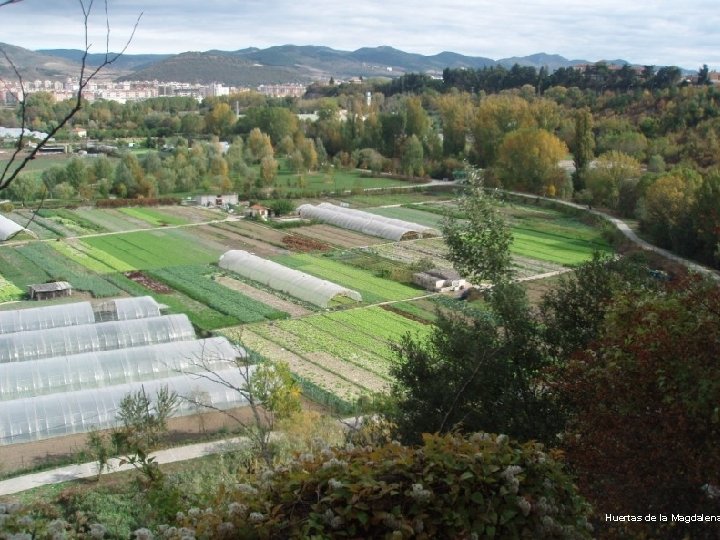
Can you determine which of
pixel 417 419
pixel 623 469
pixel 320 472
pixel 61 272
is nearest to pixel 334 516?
pixel 320 472

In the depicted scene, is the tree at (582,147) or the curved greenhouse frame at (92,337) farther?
the tree at (582,147)

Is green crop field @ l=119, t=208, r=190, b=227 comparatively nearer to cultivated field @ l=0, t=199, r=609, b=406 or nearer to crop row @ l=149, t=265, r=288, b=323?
cultivated field @ l=0, t=199, r=609, b=406

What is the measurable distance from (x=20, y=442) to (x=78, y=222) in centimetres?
1962

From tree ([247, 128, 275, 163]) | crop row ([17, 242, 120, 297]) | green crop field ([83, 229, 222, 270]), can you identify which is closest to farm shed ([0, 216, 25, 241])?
crop row ([17, 242, 120, 297])

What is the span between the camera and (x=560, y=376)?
230 inches

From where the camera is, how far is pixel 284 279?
69.8 ft

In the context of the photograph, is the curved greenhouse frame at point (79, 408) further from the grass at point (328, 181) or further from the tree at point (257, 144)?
the tree at point (257, 144)

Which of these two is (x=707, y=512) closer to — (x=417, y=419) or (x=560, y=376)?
(x=560, y=376)

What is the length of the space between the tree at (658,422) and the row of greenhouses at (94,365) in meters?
6.98

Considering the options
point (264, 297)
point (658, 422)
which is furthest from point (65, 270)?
point (658, 422)

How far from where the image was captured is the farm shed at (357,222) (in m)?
27.9

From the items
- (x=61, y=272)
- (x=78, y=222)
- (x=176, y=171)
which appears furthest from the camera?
(x=176, y=171)

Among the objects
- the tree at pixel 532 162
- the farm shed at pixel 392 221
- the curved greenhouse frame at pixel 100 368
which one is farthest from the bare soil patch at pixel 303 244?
the tree at pixel 532 162

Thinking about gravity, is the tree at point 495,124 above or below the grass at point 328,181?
above
